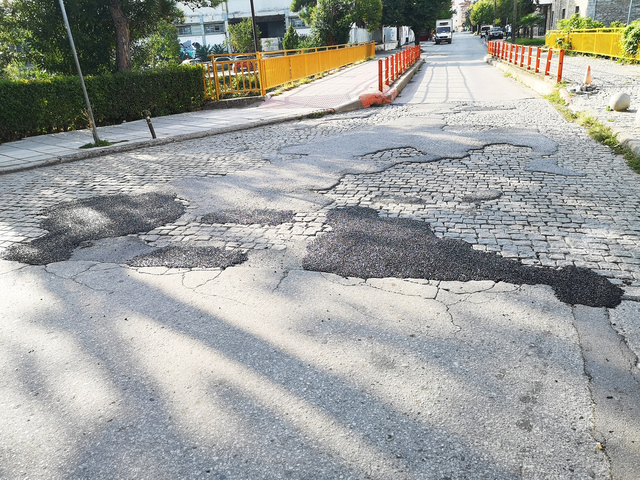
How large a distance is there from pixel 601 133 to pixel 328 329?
816 centimetres

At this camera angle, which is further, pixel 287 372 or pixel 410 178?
pixel 410 178

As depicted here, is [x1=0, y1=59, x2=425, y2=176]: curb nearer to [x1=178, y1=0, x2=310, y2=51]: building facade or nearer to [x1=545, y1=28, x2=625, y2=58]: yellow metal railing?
[x1=545, y1=28, x2=625, y2=58]: yellow metal railing

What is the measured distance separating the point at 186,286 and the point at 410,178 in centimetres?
401

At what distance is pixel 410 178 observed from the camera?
7176 mm

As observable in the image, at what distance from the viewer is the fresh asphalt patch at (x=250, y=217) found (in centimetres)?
571

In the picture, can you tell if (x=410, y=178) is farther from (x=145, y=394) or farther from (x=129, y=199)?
(x=145, y=394)

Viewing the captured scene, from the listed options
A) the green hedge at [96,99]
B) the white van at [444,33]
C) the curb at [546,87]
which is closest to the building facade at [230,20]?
the white van at [444,33]

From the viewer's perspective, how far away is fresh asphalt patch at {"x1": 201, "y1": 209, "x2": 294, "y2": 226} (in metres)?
5.71

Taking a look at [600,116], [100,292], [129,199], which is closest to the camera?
[100,292]

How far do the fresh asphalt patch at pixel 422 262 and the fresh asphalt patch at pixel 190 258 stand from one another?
0.72 m

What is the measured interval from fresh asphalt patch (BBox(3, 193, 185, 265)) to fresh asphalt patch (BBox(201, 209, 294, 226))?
1.68ft

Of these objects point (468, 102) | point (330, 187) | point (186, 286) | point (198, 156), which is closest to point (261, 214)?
point (330, 187)

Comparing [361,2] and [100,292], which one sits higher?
[361,2]

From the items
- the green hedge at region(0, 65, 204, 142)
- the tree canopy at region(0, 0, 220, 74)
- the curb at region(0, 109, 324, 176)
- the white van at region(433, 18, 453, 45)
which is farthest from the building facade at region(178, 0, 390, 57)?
the curb at region(0, 109, 324, 176)
